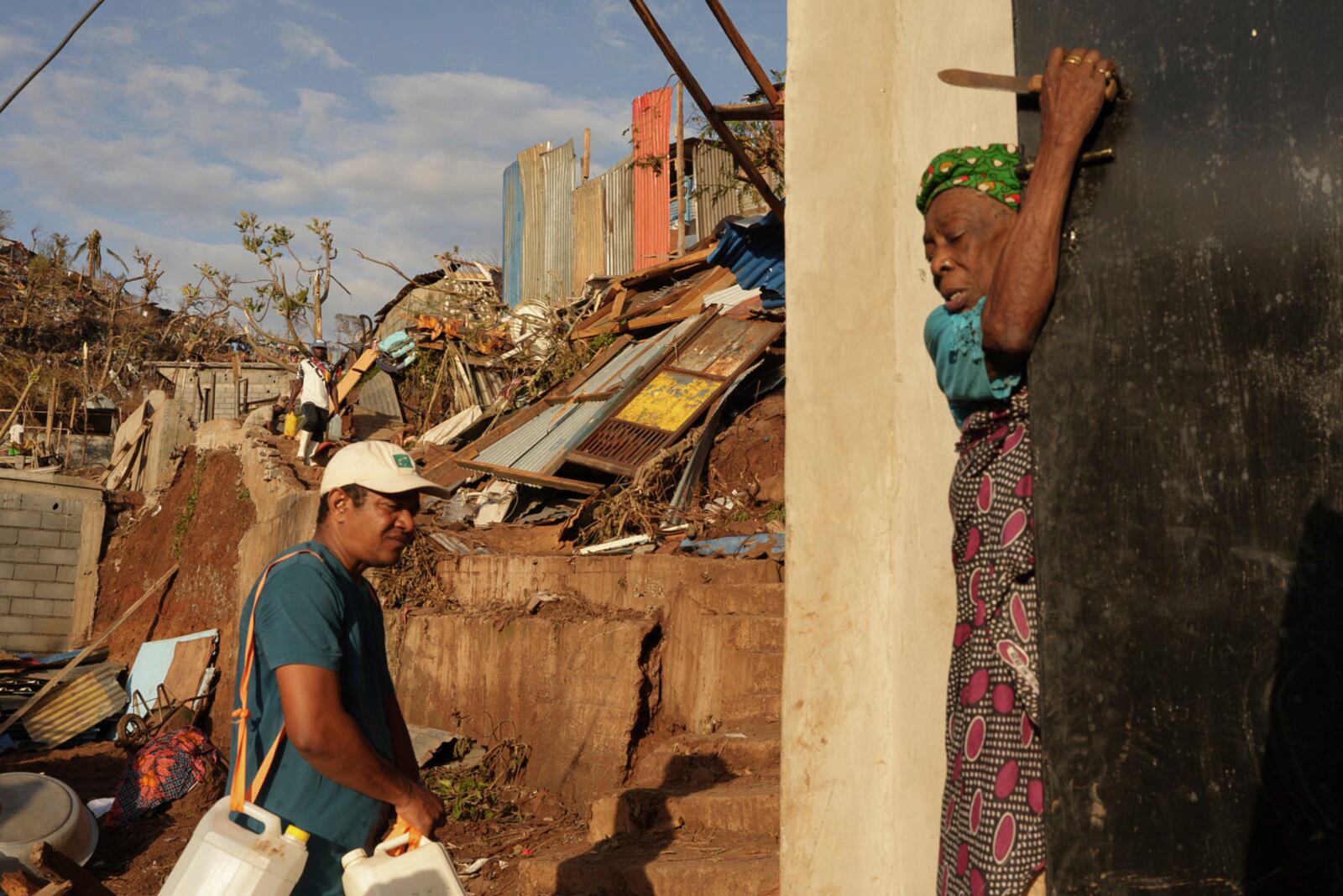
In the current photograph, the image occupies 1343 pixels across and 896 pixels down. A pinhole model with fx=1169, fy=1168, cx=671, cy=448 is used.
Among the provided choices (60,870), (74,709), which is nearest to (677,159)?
(74,709)

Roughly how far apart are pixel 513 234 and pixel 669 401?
12.0m

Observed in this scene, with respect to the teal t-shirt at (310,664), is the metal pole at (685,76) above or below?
above

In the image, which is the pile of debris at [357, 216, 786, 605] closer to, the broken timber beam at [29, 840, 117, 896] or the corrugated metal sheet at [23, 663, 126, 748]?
the broken timber beam at [29, 840, 117, 896]

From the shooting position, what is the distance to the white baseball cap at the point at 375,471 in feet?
9.04

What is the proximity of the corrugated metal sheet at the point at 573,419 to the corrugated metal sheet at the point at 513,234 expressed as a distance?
361 inches

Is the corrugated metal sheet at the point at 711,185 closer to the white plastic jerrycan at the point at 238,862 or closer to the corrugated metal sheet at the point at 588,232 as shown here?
the corrugated metal sheet at the point at 588,232

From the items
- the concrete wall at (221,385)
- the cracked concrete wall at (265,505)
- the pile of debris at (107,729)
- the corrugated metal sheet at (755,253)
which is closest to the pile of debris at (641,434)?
the corrugated metal sheet at (755,253)

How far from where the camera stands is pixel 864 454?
279 centimetres

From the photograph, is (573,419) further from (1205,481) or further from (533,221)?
(533,221)

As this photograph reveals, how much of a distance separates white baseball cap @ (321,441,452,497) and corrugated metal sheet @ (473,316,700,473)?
710cm

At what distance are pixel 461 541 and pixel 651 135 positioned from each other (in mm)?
9654

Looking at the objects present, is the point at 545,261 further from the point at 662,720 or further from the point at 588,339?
the point at 662,720

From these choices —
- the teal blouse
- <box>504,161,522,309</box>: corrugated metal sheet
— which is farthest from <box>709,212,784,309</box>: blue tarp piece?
<box>504,161,522,309</box>: corrugated metal sheet

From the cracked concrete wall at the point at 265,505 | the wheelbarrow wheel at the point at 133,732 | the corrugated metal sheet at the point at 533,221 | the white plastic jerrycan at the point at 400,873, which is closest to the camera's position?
the white plastic jerrycan at the point at 400,873
